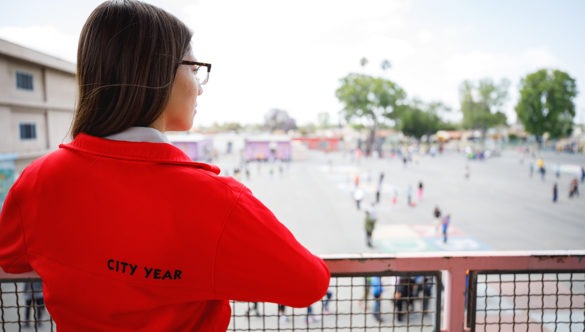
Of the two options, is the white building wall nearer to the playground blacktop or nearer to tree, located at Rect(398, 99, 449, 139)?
the playground blacktop

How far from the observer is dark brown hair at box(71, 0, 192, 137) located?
0.82 meters

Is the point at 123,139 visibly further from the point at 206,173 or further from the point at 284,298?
the point at 284,298

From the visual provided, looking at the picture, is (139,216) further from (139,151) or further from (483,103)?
(483,103)

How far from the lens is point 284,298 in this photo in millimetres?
825

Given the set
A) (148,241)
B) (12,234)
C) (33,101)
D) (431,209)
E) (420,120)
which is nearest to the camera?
(148,241)

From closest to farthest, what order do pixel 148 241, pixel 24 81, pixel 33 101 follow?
1. pixel 148 241
2. pixel 24 81
3. pixel 33 101

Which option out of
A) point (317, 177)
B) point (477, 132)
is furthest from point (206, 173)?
point (477, 132)

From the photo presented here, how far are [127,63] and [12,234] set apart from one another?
21.2 inches

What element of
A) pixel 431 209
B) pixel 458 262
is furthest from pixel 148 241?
pixel 431 209

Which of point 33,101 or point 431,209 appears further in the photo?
point 431,209

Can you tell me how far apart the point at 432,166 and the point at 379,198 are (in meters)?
16.8

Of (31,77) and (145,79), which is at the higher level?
(31,77)

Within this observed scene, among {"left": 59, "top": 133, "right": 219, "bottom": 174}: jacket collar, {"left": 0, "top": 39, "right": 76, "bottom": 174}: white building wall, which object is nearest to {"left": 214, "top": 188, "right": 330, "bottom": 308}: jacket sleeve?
{"left": 59, "top": 133, "right": 219, "bottom": 174}: jacket collar

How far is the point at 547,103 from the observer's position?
133ft
